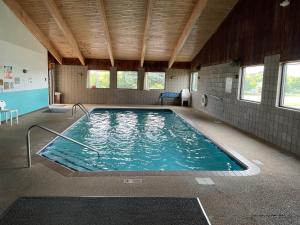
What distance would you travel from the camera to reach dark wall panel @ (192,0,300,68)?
4.99 m

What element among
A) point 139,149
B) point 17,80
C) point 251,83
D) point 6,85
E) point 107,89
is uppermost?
point 251,83

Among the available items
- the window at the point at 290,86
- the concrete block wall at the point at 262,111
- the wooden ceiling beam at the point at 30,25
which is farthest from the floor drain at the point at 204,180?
the wooden ceiling beam at the point at 30,25

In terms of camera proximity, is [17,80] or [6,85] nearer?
[6,85]

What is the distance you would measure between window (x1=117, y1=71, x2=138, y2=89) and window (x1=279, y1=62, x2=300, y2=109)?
8869 mm

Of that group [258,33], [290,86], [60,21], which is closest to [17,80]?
[60,21]

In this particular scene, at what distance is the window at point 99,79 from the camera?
13352 millimetres

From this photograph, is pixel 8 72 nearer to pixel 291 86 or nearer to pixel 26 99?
pixel 26 99

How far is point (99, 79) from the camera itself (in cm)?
1343

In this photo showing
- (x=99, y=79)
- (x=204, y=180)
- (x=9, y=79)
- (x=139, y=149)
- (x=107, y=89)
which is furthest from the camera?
(x=99, y=79)

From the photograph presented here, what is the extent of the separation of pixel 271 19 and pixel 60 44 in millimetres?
8507

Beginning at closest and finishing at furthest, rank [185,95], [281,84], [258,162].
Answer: [258,162] → [281,84] → [185,95]

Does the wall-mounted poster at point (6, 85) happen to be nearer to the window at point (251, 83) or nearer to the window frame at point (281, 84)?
the window at point (251, 83)

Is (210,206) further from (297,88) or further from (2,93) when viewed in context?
(2,93)

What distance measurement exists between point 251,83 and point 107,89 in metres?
8.09
